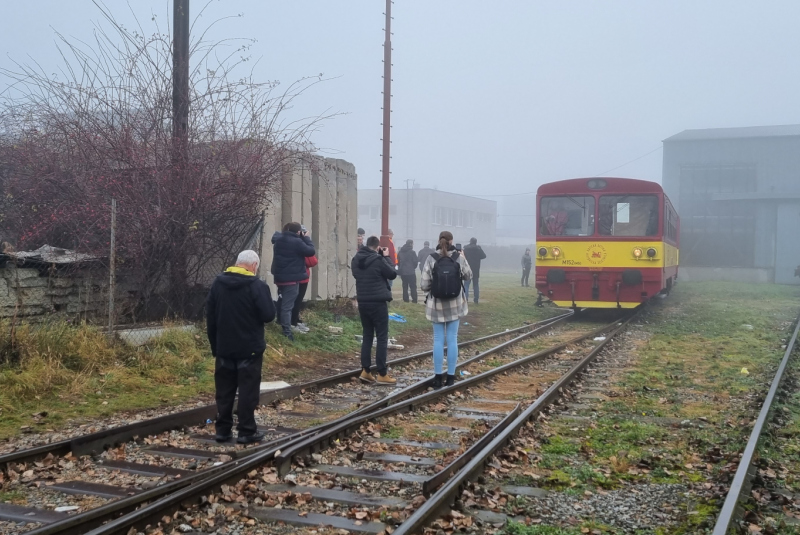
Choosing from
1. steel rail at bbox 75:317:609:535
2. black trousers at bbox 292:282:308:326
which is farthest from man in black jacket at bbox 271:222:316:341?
steel rail at bbox 75:317:609:535

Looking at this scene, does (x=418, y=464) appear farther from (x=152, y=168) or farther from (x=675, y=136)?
(x=675, y=136)

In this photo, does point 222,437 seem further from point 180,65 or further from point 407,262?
point 407,262

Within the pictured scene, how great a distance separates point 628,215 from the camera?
16.5 m

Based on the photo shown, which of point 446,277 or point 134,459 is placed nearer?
point 134,459

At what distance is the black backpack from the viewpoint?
859cm

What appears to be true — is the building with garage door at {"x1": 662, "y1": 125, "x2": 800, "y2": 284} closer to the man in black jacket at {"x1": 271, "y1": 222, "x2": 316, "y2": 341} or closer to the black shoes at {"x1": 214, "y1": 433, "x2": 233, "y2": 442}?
the man in black jacket at {"x1": 271, "y1": 222, "x2": 316, "y2": 341}

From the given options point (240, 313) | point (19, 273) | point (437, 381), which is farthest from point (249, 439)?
point (19, 273)

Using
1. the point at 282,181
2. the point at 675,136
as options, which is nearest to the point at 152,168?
the point at 282,181

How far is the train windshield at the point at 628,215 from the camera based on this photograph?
16422mm

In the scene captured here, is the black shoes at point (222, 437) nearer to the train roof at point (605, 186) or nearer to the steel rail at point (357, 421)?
the steel rail at point (357, 421)

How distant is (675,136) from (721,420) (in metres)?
41.8

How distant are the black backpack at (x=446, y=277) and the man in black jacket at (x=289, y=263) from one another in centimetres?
284

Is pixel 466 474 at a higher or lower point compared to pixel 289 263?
lower

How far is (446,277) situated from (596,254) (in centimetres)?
883
